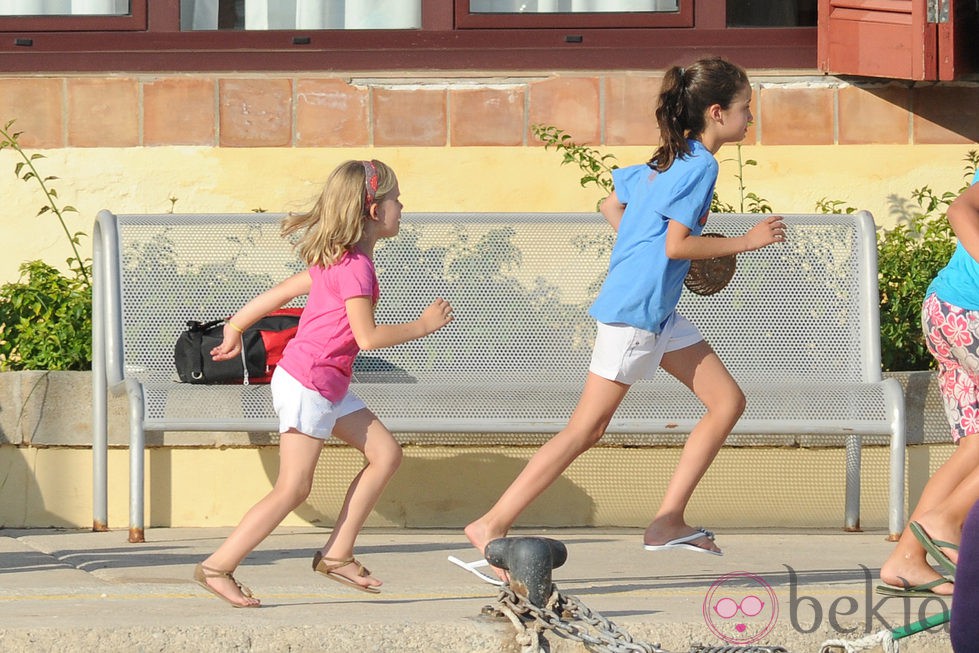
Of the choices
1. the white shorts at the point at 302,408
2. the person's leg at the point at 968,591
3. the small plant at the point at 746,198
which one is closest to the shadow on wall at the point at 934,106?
the small plant at the point at 746,198

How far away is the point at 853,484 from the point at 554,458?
1916 mm

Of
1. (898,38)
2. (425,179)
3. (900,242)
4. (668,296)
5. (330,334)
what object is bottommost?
(330,334)

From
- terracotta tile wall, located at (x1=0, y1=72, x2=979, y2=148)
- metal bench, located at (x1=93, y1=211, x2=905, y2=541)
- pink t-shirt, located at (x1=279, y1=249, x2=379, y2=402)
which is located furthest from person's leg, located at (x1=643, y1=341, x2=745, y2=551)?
terracotta tile wall, located at (x1=0, y1=72, x2=979, y2=148)

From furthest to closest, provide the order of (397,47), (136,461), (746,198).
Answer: (397,47) < (746,198) < (136,461)

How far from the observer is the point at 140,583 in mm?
5008

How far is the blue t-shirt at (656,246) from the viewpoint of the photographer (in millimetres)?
4816

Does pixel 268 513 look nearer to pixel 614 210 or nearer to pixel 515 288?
pixel 614 210

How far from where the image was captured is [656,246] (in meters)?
4.85

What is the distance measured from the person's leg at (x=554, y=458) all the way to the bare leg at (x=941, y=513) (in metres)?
0.93

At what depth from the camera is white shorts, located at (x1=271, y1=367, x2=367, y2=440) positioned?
4637mm

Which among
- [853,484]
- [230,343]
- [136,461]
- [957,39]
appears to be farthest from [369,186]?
[957,39]

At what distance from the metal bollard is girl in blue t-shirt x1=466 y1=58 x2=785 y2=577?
2.68ft

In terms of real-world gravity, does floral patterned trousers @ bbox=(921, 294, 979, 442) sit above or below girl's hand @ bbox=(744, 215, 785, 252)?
below

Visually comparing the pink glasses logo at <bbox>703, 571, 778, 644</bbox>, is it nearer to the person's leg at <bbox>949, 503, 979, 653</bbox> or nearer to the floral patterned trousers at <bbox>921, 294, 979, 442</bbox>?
the floral patterned trousers at <bbox>921, 294, 979, 442</bbox>
